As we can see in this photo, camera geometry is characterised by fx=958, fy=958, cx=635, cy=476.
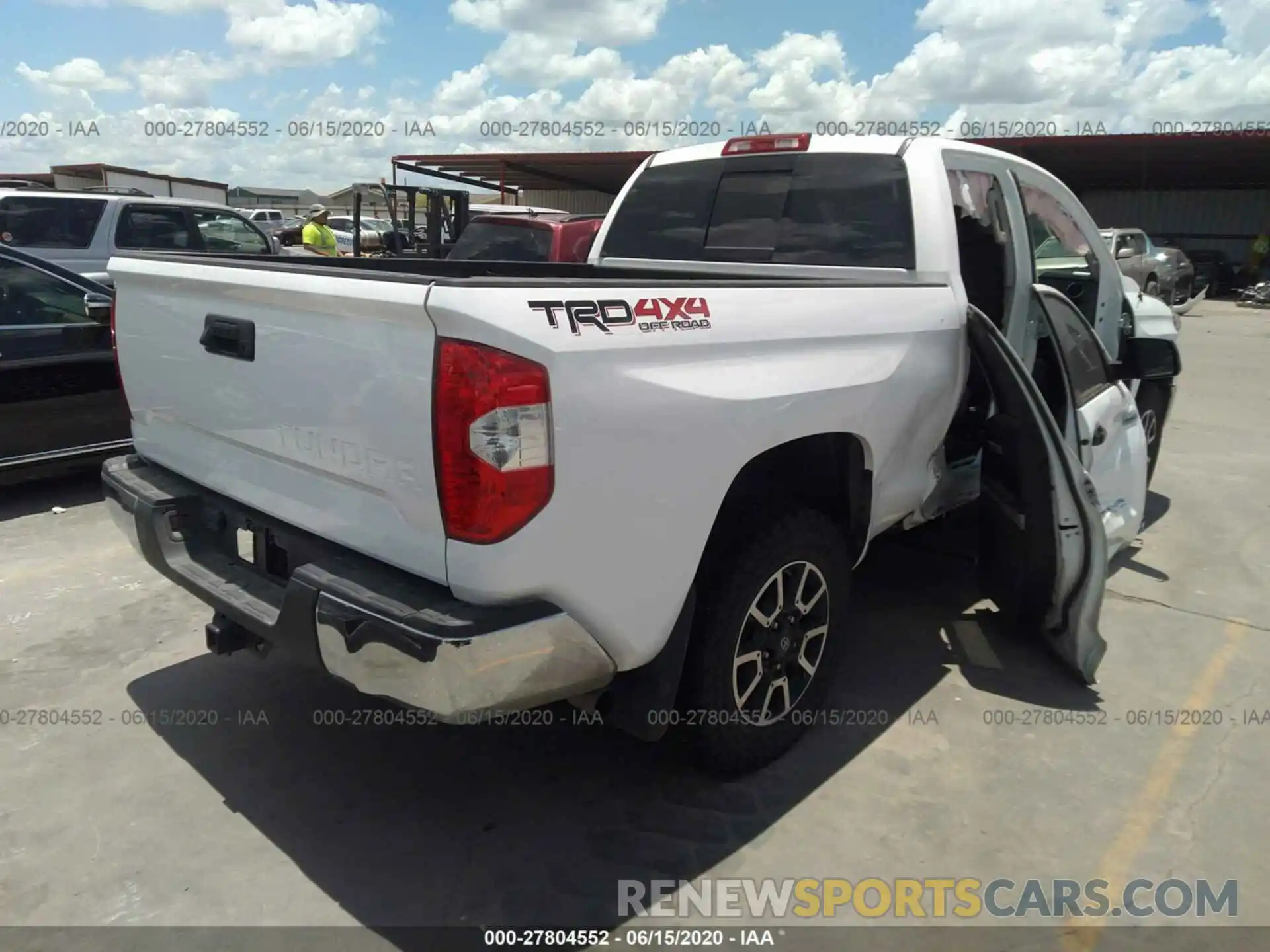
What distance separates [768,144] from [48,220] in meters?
7.87

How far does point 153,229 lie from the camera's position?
955cm

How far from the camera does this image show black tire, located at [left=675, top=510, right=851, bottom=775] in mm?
2766

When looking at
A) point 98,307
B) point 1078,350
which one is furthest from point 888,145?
point 98,307

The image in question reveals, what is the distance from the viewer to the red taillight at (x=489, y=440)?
2.06 metres

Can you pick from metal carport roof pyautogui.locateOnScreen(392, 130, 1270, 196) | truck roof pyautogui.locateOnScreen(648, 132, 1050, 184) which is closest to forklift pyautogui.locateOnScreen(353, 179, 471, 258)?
metal carport roof pyautogui.locateOnScreen(392, 130, 1270, 196)

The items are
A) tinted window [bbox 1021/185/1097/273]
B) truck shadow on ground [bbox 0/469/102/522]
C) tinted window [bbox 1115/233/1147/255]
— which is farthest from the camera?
tinted window [bbox 1115/233/1147/255]

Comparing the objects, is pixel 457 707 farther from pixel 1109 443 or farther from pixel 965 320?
pixel 1109 443

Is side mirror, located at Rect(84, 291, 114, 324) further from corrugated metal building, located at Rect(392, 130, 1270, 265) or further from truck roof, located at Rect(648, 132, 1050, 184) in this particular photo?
corrugated metal building, located at Rect(392, 130, 1270, 265)

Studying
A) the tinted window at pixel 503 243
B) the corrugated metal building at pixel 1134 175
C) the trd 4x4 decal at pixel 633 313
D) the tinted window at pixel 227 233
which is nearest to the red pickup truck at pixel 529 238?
the tinted window at pixel 503 243

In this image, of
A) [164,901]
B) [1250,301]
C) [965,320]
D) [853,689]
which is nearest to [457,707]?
[164,901]

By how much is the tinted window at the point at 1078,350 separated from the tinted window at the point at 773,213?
2.91ft

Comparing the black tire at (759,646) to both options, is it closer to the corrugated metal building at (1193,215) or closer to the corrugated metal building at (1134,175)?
the corrugated metal building at (1134,175)

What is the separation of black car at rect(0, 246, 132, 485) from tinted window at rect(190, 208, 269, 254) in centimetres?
426

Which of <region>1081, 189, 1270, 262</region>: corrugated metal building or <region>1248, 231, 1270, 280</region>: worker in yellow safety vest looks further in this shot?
<region>1081, 189, 1270, 262</region>: corrugated metal building
